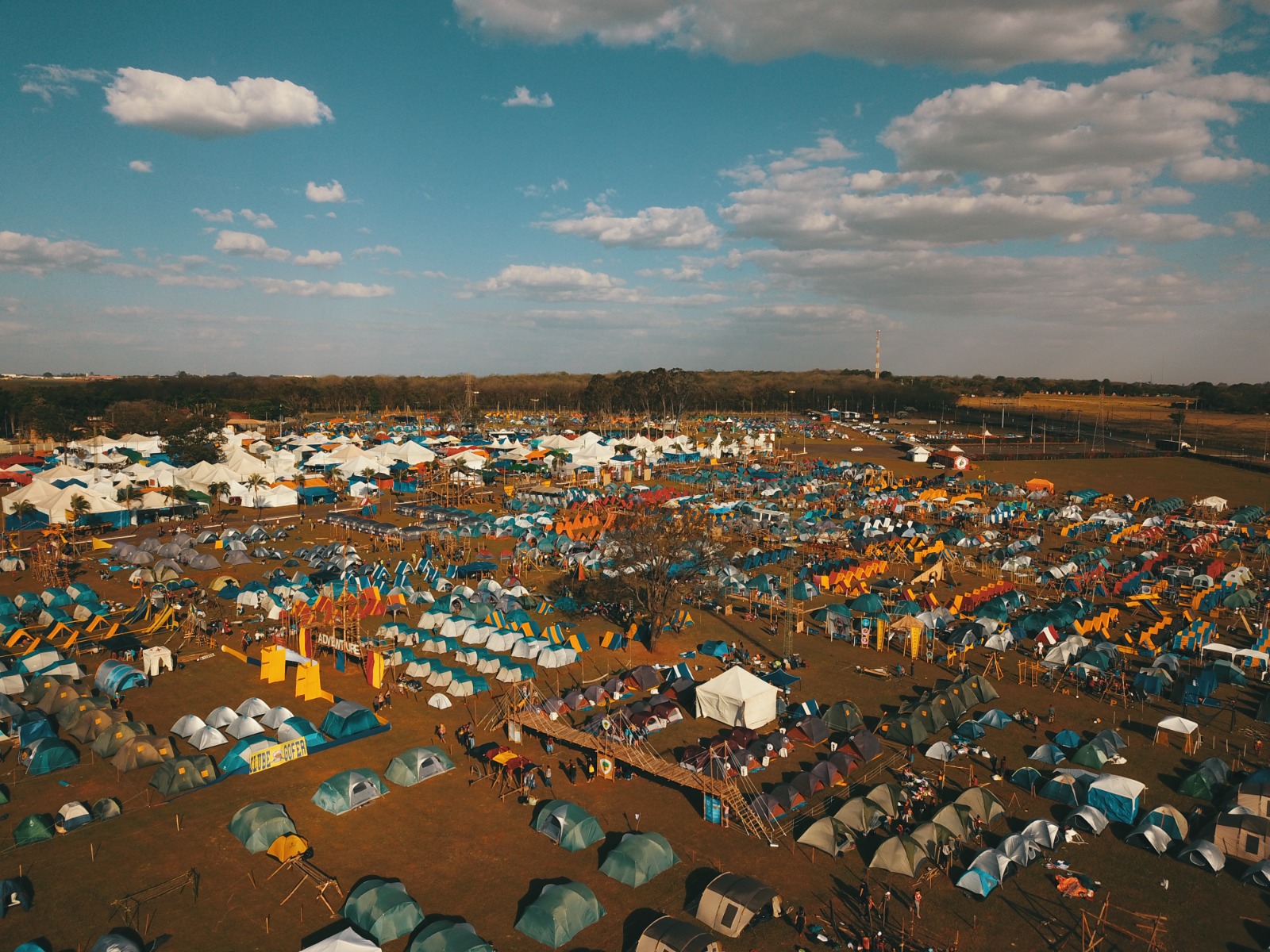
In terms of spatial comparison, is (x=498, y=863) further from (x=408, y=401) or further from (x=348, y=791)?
(x=408, y=401)

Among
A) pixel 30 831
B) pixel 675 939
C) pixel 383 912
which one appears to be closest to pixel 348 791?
pixel 383 912

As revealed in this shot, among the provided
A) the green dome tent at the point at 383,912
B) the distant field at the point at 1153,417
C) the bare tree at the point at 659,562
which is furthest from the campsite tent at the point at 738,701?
the distant field at the point at 1153,417

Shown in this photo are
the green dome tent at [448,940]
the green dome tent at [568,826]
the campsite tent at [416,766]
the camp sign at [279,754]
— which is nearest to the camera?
the green dome tent at [448,940]

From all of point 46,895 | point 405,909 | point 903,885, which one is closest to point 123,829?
point 46,895

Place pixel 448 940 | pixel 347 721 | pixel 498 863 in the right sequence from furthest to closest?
pixel 347 721 < pixel 498 863 < pixel 448 940

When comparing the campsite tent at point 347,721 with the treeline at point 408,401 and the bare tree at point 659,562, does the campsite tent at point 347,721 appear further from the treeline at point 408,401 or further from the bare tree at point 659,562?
the treeline at point 408,401

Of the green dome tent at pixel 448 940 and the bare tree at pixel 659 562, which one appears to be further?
the bare tree at pixel 659 562

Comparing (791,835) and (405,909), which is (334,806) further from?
(791,835)
